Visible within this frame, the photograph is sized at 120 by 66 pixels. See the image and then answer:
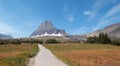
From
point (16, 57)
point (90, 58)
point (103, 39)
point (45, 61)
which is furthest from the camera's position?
point (103, 39)

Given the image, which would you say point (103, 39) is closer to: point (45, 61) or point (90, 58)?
point (90, 58)

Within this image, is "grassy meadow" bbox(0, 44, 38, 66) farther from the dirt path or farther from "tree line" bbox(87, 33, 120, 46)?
"tree line" bbox(87, 33, 120, 46)

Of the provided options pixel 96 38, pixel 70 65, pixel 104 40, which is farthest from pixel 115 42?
pixel 70 65

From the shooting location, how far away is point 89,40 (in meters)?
200

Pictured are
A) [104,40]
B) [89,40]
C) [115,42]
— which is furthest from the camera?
[89,40]

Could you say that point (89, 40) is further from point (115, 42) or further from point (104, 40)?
point (115, 42)

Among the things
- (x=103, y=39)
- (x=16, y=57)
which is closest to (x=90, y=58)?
(x=16, y=57)

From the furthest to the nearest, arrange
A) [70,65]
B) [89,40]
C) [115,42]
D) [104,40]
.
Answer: [89,40] → [104,40] → [115,42] → [70,65]

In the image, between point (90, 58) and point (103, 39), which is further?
point (103, 39)

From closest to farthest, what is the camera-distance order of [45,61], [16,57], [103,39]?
[45,61] → [16,57] → [103,39]

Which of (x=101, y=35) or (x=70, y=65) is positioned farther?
(x=101, y=35)

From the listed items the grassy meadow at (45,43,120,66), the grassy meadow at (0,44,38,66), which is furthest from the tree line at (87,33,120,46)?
the grassy meadow at (0,44,38,66)

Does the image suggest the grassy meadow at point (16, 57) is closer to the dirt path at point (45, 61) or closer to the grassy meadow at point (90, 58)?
the dirt path at point (45, 61)

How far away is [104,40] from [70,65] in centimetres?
15672
